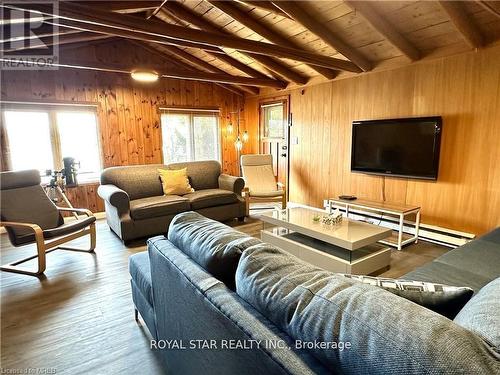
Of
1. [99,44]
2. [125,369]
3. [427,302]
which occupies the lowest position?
[125,369]

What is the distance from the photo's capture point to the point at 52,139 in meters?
4.47

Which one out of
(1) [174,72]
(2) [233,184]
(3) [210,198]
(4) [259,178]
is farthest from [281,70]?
(3) [210,198]

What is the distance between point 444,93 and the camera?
3242 millimetres

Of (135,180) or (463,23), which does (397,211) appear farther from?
(135,180)

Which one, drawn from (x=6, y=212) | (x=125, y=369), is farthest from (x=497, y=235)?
(x=6, y=212)

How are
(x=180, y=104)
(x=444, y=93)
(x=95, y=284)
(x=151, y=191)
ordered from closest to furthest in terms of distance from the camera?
(x=95, y=284) → (x=444, y=93) → (x=151, y=191) → (x=180, y=104)

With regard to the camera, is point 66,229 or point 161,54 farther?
point 161,54

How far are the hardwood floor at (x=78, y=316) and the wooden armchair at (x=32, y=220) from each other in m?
0.25

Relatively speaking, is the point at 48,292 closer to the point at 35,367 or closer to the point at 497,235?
the point at 35,367

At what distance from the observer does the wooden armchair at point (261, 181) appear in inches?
183

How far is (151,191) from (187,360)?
10.5 ft

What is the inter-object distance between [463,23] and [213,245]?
3159mm

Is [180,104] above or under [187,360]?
above

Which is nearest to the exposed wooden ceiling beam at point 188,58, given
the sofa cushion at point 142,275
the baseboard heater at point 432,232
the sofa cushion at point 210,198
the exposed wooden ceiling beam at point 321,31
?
the sofa cushion at point 210,198
